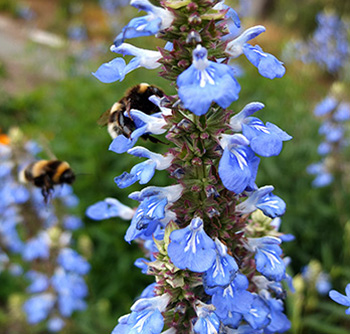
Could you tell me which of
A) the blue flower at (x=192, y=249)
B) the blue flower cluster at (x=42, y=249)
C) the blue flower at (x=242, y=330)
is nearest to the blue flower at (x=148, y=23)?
the blue flower at (x=192, y=249)

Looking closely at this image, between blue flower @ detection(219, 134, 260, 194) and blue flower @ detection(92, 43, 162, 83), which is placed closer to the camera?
blue flower @ detection(219, 134, 260, 194)

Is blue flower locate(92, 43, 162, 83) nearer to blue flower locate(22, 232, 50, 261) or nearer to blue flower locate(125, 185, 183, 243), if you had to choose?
blue flower locate(125, 185, 183, 243)

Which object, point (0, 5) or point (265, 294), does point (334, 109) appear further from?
point (0, 5)

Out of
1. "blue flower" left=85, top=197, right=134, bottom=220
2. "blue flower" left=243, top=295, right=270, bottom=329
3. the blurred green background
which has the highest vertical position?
"blue flower" left=243, top=295, right=270, bottom=329

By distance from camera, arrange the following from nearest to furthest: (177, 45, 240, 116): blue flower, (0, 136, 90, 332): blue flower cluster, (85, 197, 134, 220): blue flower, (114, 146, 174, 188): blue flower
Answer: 1. (177, 45, 240, 116): blue flower
2. (114, 146, 174, 188): blue flower
3. (85, 197, 134, 220): blue flower
4. (0, 136, 90, 332): blue flower cluster

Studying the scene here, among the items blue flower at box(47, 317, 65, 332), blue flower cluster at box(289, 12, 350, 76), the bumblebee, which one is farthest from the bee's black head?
blue flower cluster at box(289, 12, 350, 76)

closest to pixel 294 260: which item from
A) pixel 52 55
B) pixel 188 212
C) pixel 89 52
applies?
pixel 188 212

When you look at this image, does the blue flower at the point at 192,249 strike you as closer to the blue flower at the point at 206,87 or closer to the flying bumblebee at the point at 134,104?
the blue flower at the point at 206,87
